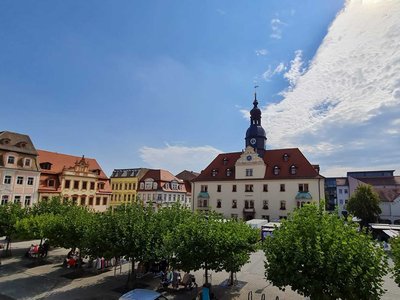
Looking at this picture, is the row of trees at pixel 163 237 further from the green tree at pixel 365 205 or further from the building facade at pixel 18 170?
the green tree at pixel 365 205

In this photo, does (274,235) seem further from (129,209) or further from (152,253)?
(129,209)

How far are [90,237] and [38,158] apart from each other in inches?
1423

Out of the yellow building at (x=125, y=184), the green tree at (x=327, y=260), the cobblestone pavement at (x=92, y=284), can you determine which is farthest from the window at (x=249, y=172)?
the green tree at (x=327, y=260)

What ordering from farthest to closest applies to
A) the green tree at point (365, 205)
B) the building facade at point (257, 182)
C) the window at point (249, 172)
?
the window at point (249, 172) → the green tree at point (365, 205) → the building facade at point (257, 182)

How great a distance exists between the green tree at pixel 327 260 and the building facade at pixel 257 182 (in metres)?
34.8

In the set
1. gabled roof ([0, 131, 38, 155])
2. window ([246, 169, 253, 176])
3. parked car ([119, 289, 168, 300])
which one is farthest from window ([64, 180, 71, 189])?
parked car ([119, 289, 168, 300])

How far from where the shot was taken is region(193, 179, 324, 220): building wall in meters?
45.0

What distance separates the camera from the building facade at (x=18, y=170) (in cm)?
3875

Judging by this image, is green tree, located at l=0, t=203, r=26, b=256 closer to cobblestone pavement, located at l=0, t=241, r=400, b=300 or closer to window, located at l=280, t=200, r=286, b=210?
cobblestone pavement, located at l=0, t=241, r=400, b=300

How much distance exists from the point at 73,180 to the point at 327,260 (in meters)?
47.1

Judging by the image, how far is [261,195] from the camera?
4859cm

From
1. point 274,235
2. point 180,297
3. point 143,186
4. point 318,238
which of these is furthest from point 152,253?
point 143,186

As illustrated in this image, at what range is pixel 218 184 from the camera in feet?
175

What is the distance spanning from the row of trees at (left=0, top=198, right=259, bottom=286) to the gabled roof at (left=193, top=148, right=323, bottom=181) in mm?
31748
